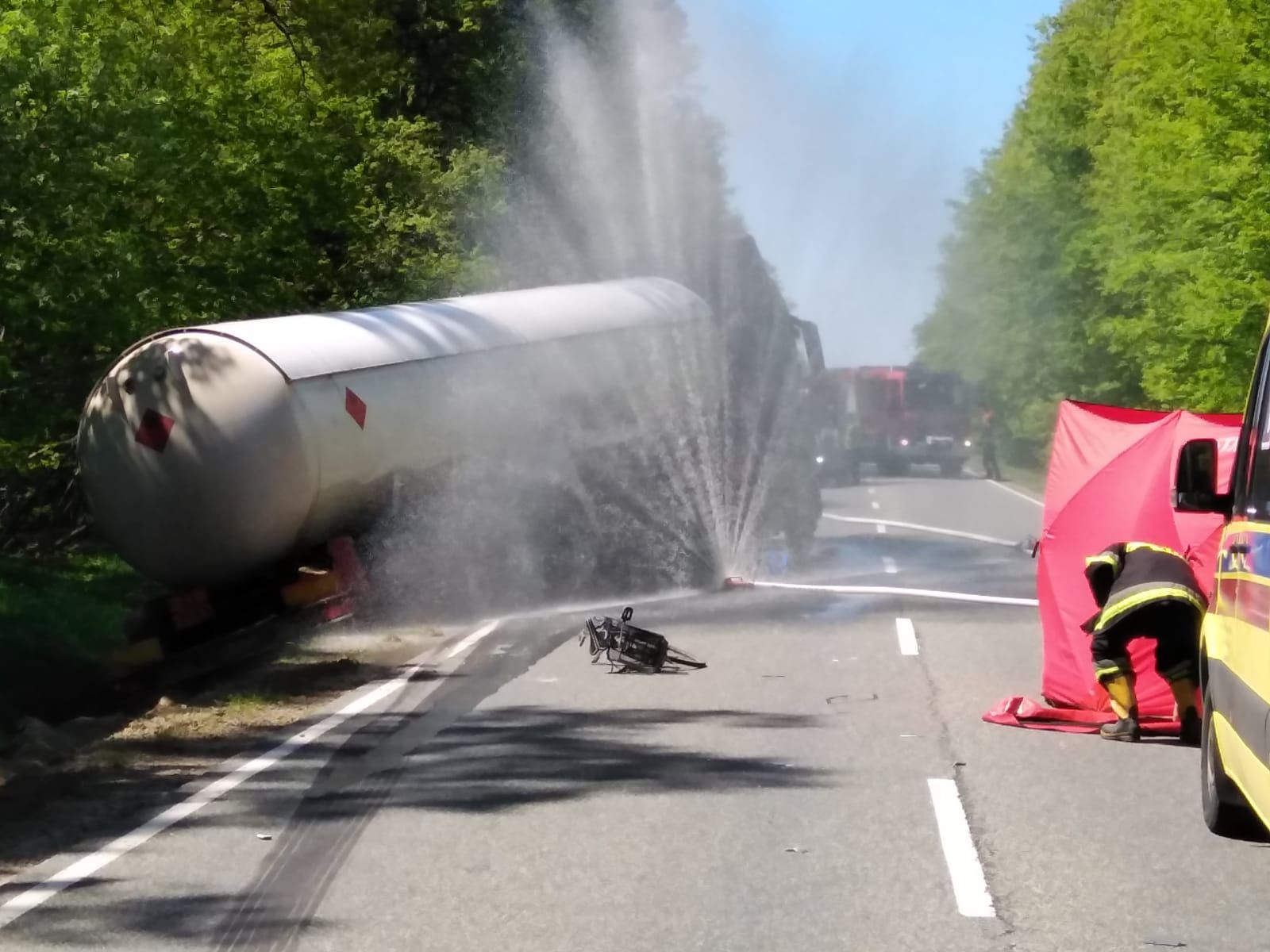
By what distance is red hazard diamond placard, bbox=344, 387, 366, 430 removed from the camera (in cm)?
1489

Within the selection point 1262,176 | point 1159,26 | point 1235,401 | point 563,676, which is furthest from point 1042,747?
point 1159,26

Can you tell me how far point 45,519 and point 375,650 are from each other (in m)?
9.71

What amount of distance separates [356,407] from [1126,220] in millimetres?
29547

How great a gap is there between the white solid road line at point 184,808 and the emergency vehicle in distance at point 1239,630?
4.34 m

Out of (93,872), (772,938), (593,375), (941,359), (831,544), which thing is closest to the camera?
(772,938)

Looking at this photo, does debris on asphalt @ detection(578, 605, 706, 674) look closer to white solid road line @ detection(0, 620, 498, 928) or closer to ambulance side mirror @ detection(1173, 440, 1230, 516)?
white solid road line @ detection(0, 620, 498, 928)

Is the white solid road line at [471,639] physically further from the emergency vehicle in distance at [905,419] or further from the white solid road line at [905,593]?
the emergency vehicle in distance at [905,419]

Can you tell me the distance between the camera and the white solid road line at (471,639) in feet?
48.3

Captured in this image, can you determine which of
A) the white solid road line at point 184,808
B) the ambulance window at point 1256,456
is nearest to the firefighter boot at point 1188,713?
the ambulance window at point 1256,456

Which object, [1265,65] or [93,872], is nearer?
[93,872]

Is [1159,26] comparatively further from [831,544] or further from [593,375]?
[593,375]

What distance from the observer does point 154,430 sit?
14070mm

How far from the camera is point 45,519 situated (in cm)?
2333

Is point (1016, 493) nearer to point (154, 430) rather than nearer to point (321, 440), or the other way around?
point (321, 440)
